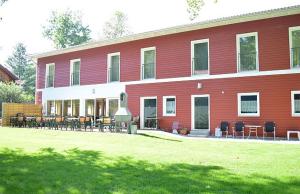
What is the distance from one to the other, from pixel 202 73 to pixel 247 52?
2595 millimetres

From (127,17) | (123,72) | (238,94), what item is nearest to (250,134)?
(238,94)

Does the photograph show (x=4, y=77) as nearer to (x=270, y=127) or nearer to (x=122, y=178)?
(x=270, y=127)

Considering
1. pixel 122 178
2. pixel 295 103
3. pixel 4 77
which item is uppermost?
pixel 4 77

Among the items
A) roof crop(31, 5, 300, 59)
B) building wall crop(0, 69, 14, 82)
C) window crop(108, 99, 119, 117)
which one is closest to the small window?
roof crop(31, 5, 300, 59)

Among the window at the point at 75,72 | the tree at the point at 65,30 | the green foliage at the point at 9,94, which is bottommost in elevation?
the green foliage at the point at 9,94

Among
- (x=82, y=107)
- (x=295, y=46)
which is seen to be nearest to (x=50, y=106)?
(x=82, y=107)

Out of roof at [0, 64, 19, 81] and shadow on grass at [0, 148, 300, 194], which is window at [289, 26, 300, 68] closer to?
shadow on grass at [0, 148, 300, 194]

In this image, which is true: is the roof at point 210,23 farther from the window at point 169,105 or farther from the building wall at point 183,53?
the window at point 169,105

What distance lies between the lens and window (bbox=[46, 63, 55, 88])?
26.0 m

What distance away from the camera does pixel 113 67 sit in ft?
72.6

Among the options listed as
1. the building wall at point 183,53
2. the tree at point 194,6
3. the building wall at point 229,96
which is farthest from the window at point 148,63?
the tree at point 194,6

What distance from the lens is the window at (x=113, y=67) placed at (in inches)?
862

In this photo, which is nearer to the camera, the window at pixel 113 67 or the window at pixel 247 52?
the window at pixel 247 52

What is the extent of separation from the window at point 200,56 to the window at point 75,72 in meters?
9.26
